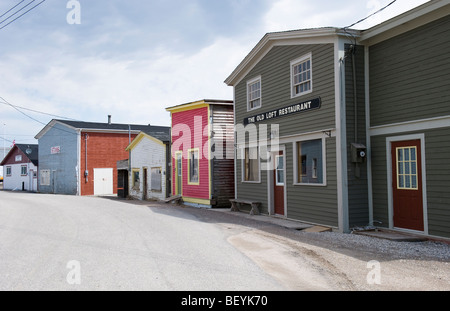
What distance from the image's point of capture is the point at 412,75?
1023cm

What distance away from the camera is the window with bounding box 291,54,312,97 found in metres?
12.8

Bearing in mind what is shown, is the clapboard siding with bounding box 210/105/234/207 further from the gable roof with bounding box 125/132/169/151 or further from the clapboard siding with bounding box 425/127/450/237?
the clapboard siding with bounding box 425/127/450/237

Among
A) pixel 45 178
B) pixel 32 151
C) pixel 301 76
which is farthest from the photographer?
pixel 32 151

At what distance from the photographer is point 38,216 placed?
1468 centimetres

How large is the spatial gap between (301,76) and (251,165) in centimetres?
475

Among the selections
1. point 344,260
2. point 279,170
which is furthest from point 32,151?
point 344,260

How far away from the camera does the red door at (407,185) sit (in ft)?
32.8

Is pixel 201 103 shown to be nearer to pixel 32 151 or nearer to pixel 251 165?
pixel 251 165

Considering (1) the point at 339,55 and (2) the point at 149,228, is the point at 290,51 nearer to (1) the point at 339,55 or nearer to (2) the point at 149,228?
(1) the point at 339,55

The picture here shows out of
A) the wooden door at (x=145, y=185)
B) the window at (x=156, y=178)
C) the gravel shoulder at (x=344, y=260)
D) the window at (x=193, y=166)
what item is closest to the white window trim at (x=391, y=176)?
the gravel shoulder at (x=344, y=260)

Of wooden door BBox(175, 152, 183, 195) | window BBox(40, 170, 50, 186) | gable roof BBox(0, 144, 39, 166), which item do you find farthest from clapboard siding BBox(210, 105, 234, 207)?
gable roof BBox(0, 144, 39, 166)

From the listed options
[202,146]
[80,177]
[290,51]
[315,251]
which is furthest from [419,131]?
[80,177]

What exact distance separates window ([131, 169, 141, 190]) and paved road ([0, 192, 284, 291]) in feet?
48.6

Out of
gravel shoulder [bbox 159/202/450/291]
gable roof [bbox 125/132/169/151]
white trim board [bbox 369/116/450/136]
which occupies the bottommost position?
gravel shoulder [bbox 159/202/450/291]
